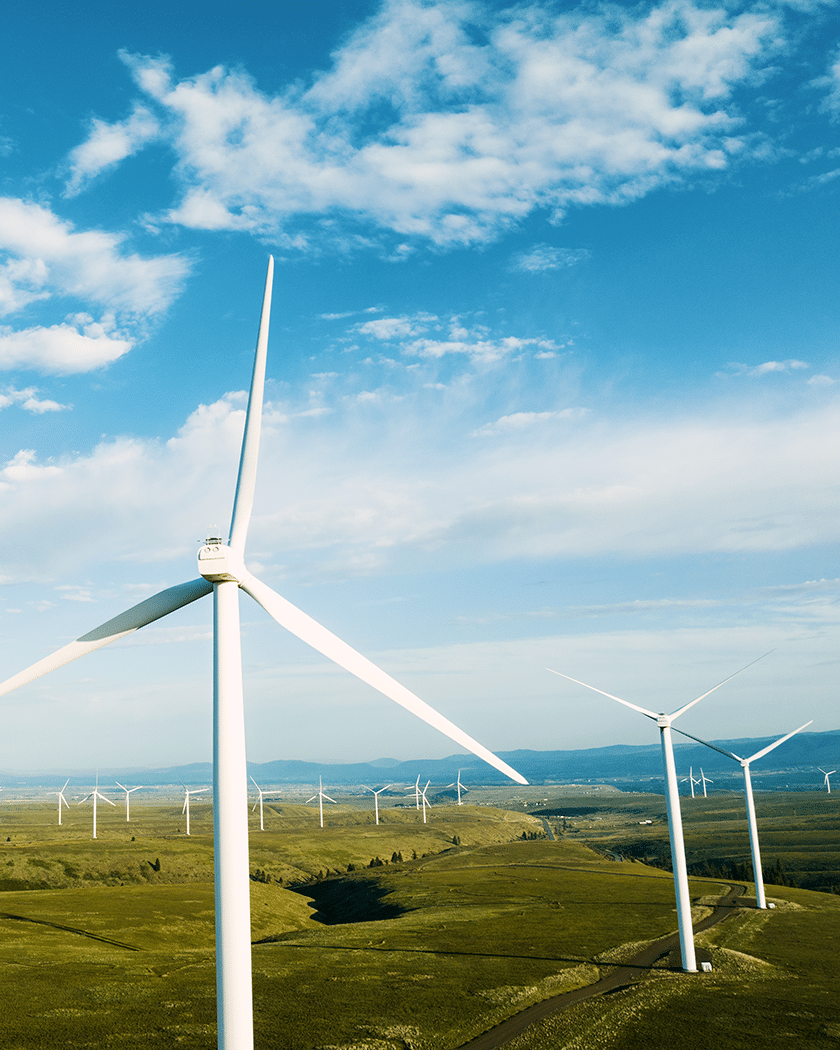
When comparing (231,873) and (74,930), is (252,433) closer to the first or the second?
(231,873)

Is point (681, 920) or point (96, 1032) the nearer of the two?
point (96, 1032)

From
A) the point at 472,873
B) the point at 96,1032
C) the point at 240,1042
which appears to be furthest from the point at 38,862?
the point at 240,1042

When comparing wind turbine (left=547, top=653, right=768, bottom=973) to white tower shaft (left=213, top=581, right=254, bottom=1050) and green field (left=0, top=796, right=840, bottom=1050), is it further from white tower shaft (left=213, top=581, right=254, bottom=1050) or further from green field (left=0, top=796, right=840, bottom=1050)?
white tower shaft (left=213, top=581, right=254, bottom=1050)

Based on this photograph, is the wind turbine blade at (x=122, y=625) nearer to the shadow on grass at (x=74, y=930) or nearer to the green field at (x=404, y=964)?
the green field at (x=404, y=964)

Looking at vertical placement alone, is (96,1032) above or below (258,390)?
below

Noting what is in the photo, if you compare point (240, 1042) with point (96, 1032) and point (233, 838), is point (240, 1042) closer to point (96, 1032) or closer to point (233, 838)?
point (233, 838)

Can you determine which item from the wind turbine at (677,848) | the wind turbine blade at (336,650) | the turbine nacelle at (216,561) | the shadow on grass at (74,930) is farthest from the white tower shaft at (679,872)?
the shadow on grass at (74,930)
